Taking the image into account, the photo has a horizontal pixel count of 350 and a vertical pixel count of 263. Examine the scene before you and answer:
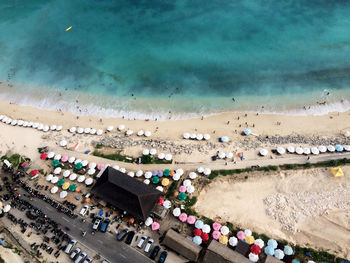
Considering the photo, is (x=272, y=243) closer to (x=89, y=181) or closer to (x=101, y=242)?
(x=101, y=242)

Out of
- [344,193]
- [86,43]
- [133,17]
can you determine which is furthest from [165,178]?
[133,17]

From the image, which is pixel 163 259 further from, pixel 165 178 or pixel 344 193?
pixel 344 193

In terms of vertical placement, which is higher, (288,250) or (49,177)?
(49,177)

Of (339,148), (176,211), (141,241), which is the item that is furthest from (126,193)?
(339,148)

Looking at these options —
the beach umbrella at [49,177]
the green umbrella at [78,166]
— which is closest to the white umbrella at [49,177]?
the beach umbrella at [49,177]

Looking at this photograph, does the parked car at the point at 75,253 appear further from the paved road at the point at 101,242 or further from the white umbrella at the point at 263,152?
the white umbrella at the point at 263,152

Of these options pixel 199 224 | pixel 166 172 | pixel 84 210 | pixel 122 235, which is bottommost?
pixel 199 224
